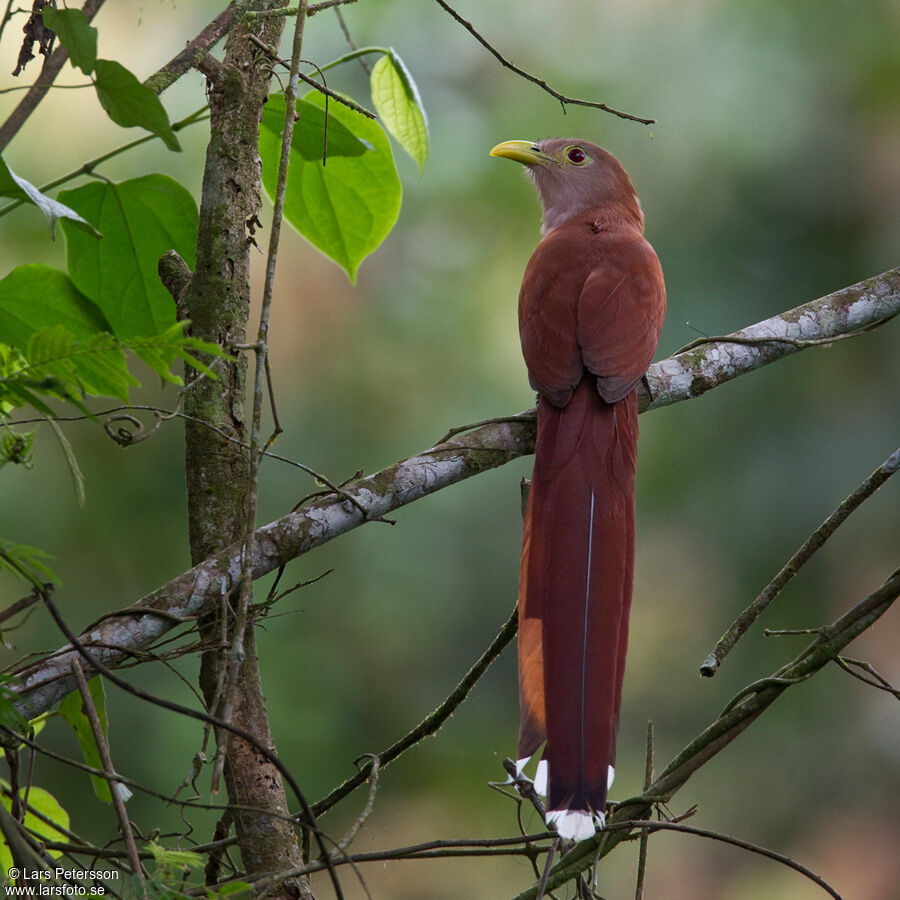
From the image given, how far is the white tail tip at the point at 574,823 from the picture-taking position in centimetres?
133

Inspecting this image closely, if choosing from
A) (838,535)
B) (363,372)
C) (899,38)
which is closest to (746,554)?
(838,535)

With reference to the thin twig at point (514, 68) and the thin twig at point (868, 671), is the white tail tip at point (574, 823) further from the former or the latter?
the thin twig at point (514, 68)

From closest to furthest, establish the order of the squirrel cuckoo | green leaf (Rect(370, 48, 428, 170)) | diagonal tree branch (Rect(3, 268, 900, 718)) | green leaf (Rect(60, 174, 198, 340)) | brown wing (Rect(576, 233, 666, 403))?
diagonal tree branch (Rect(3, 268, 900, 718))
the squirrel cuckoo
green leaf (Rect(60, 174, 198, 340))
green leaf (Rect(370, 48, 428, 170))
brown wing (Rect(576, 233, 666, 403))

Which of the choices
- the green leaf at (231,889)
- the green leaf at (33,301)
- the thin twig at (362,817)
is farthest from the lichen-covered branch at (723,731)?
the green leaf at (33,301)

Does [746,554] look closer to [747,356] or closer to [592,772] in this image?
[747,356]

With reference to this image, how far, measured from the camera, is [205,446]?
1582mm

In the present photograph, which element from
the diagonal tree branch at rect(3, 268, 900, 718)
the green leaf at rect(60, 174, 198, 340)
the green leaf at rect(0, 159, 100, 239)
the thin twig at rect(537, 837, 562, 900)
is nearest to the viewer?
the green leaf at rect(0, 159, 100, 239)

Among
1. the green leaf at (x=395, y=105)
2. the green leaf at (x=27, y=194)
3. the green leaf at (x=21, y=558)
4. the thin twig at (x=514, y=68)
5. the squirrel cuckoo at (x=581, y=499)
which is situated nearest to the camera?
the green leaf at (x=21, y=558)

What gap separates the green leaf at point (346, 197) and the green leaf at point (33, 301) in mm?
587

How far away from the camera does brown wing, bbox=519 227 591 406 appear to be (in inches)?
77.3

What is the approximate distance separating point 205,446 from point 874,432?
3644 mm

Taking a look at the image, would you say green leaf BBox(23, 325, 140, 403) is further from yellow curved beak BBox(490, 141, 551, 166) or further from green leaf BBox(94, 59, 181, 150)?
yellow curved beak BBox(490, 141, 551, 166)

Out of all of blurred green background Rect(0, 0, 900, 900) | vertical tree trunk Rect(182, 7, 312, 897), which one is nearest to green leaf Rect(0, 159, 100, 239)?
vertical tree trunk Rect(182, 7, 312, 897)

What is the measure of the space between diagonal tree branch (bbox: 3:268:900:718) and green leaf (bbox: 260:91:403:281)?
458mm
